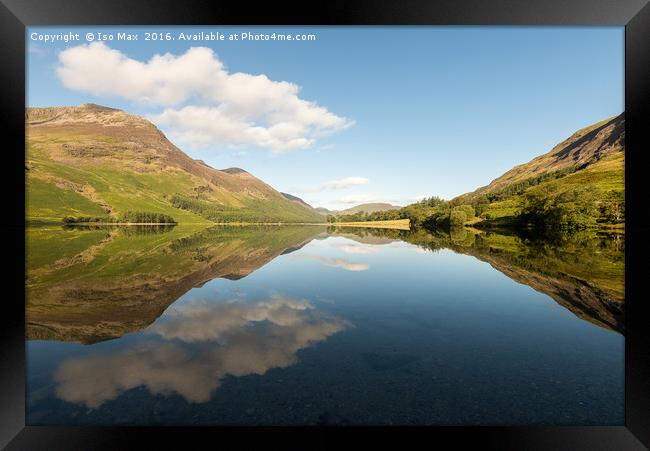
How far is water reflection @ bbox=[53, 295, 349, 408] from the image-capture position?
30.0 ft

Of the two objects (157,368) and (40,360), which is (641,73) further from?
(40,360)

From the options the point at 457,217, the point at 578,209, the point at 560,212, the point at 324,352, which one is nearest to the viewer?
the point at 324,352

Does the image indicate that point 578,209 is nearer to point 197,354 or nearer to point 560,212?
point 560,212

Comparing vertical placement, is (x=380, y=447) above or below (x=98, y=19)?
below

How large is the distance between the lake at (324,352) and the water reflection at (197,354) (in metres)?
0.06

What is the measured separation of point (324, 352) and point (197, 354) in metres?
4.41

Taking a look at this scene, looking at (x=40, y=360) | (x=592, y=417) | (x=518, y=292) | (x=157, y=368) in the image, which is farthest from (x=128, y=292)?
(x=518, y=292)

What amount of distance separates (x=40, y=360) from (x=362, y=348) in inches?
434

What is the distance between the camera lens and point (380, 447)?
566 cm

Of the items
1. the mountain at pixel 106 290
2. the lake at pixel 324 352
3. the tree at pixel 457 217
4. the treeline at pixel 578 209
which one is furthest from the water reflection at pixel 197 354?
the tree at pixel 457 217

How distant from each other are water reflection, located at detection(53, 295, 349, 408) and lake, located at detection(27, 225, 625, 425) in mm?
63

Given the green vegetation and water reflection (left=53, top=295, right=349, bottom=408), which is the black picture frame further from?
the green vegetation

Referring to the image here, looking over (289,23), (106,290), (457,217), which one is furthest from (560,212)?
(106,290)

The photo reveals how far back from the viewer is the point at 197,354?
37.5 ft
